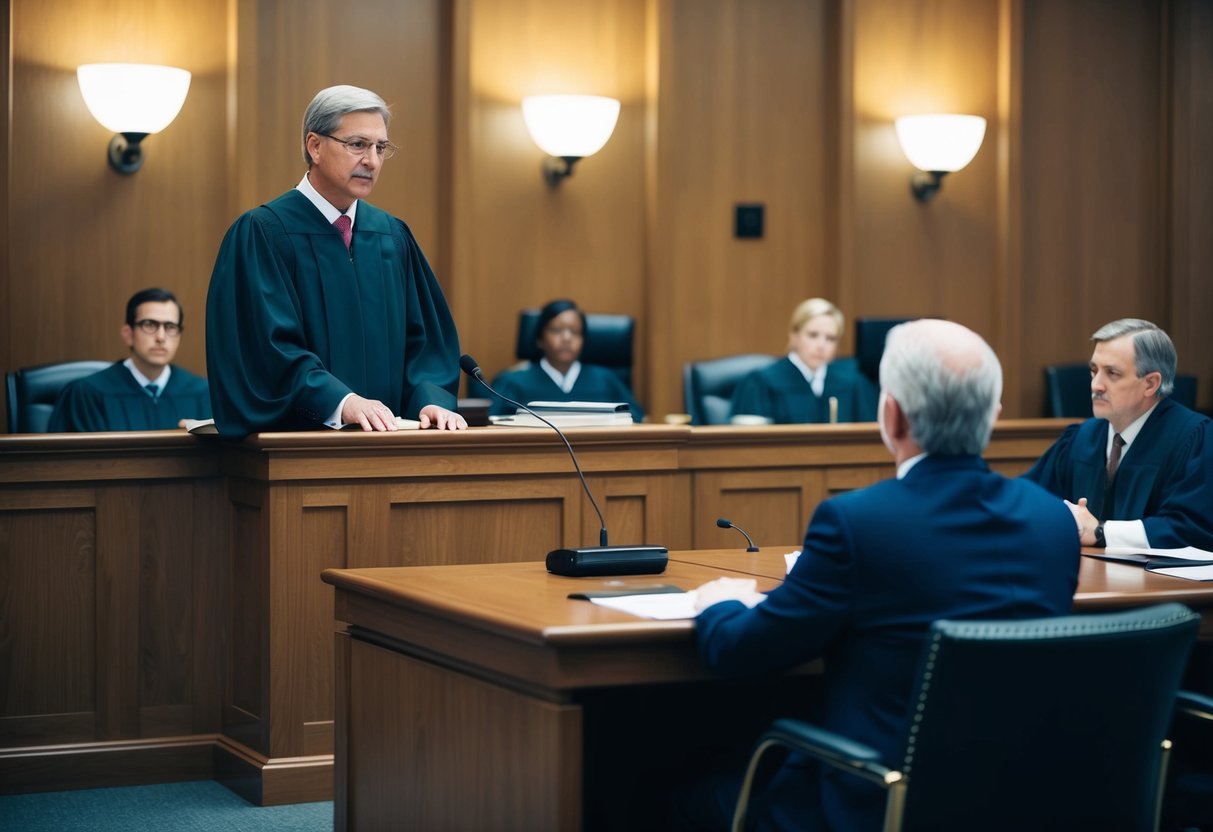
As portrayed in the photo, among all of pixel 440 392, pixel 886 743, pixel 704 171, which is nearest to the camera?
pixel 886 743

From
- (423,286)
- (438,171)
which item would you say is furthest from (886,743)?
(438,171)

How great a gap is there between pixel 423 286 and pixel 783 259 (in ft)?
10.0

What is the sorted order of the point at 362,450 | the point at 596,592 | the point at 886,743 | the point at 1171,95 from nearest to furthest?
the point at 886,743, the point at 596,592, the point at 362,450, the point at 1171,95

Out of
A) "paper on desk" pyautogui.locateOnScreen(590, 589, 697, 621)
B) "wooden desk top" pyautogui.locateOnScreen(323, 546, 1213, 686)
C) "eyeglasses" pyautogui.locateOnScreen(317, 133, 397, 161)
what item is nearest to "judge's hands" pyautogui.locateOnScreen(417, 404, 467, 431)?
"eyeglasses" pyautogui.locateOnScreen(317, 133, 397, 161)

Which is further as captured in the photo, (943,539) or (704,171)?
(704,171)

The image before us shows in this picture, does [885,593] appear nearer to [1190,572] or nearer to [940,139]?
[1190,572]

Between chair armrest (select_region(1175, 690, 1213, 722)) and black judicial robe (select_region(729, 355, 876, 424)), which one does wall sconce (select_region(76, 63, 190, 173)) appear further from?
chair armrest (select_region(1175, 690, 1213, 722))

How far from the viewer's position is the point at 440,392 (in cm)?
436

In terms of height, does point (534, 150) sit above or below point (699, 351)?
above

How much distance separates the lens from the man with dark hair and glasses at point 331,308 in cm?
401

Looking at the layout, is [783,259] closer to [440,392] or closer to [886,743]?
[440,392]

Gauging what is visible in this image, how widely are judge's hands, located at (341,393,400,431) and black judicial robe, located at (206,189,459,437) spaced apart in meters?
0.04

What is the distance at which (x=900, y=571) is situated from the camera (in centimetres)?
216

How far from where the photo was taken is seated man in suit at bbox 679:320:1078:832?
85.1 inches
